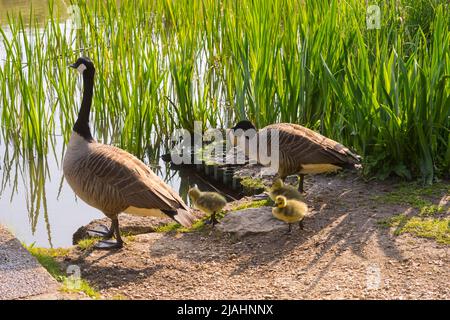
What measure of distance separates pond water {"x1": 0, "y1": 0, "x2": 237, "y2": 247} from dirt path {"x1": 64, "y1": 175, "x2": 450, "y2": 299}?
1.55m

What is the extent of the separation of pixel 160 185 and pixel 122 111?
3.04 meters

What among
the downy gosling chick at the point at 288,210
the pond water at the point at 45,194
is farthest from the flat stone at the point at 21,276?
the downy gosling chick at the point at 288,210

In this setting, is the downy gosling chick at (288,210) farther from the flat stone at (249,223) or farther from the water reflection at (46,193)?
the water reflection at (46,193)

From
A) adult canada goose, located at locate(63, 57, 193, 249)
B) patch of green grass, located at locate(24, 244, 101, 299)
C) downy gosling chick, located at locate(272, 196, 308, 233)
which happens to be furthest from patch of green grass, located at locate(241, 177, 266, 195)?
patch of green grass, located at locate(24, 244, 101, 299)

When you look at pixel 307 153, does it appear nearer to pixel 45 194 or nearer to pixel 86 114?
pixel 86 114

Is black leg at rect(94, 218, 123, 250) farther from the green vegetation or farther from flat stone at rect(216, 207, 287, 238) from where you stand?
the green vegetation

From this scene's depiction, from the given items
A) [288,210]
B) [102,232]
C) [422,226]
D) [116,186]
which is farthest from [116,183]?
[422,226]

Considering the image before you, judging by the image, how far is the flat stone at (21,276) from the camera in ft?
15.9

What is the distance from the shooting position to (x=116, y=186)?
587 cm

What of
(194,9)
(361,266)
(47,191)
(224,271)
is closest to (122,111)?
(47,191)

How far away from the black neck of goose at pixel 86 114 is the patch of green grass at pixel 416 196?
2661mm

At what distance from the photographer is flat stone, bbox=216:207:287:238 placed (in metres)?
6.16

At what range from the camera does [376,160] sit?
23.2 feet
